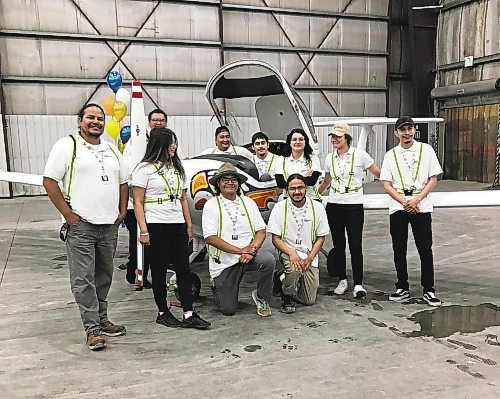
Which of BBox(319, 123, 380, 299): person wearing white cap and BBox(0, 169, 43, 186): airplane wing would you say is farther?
BBox(0, 169, 43, 186): airplane wing

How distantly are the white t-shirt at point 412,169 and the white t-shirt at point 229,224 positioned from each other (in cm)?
124

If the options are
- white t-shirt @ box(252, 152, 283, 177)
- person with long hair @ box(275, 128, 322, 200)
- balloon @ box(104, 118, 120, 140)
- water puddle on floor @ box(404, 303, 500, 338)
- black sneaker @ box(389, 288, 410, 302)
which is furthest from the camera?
balloon @ box(104, 118, 120, 140)

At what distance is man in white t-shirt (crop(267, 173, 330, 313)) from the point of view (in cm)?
404

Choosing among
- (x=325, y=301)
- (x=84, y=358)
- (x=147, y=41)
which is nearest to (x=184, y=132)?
(x=147, y=41)

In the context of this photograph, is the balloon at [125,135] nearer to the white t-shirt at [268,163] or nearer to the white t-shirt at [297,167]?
the white t-shirt at [268,163]

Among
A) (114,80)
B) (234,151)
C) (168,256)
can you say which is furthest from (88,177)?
(114,80)

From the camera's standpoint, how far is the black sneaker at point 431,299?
4104 mm

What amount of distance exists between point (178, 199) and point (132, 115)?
1123 millimetres

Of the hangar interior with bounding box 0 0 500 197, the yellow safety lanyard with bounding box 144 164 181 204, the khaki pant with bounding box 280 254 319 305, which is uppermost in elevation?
the hangar interior with bounding box 0 0 500 197

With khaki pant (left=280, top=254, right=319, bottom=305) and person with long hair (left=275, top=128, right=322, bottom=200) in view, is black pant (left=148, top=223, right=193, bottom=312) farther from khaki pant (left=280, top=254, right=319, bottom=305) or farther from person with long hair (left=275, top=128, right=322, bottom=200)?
person with long hair (left=275, top=128, right=322, bottom=200)

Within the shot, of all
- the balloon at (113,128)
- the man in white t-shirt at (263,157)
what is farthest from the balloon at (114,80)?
the man in white t-shirt at (263,157)

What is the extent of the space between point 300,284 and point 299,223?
54 cm

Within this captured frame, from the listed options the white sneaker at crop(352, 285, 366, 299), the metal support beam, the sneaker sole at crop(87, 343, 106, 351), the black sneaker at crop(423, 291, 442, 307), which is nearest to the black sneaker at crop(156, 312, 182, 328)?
the sneaker sole at crop(87, 343, 106, 351)

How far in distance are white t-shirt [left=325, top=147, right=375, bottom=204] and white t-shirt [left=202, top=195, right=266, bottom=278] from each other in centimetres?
86
